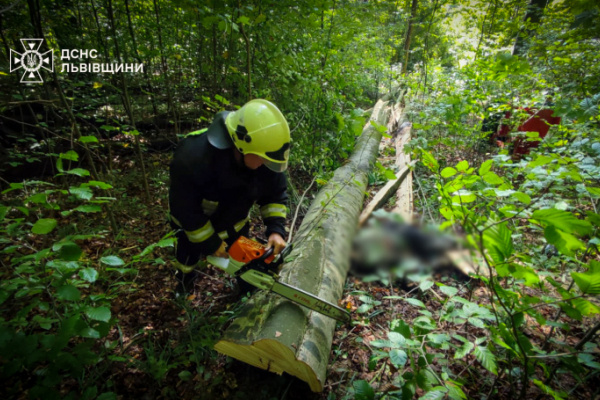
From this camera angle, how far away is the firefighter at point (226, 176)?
2.00 m

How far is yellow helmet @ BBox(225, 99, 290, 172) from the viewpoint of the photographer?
1.96 metres

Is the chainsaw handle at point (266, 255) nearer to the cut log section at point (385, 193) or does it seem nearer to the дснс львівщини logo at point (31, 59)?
the cut log section at point (385, 193)

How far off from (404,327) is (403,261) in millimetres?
1065

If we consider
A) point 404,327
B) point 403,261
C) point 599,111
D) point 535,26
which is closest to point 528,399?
point 404,327

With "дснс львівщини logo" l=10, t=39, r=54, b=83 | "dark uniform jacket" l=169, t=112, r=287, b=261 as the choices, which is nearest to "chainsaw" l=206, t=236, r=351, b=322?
"dark uniform jacket" l=169, t=112, r=287, b=261

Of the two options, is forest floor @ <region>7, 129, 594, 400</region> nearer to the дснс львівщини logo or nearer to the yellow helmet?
the yellow helmet

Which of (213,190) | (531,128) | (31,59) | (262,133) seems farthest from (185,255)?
(531,128)

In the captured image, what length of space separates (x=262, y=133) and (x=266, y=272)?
1.05m

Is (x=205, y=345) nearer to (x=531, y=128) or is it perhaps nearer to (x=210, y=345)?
(x=210, y=345)

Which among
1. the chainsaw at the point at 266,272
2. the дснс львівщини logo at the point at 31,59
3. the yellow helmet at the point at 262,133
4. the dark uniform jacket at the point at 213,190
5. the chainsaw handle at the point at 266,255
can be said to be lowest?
the chainsaw at the point at 266,272

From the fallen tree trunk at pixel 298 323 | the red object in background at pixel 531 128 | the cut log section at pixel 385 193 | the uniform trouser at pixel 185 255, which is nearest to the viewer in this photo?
the fallen tree trunk at pixel 298 323

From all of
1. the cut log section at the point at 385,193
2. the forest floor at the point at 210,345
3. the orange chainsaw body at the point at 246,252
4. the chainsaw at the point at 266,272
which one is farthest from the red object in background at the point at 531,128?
the orange chainsaw body at the point at 246,252

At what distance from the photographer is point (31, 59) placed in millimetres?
2949

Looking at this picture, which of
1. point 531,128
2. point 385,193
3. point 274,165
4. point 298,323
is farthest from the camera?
point 531,128
